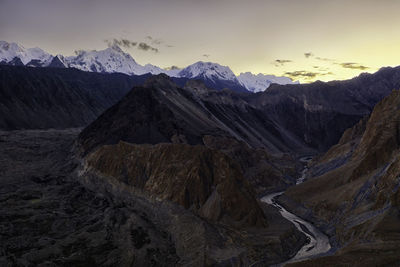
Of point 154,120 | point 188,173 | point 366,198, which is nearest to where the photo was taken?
point 366,198

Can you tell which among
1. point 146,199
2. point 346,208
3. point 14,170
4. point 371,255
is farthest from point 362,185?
point 14,170

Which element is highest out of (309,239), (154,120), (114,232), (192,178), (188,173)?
(154,120)

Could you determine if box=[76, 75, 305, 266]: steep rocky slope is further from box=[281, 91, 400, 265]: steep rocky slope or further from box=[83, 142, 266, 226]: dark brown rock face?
box=[281, 91, 400, 265]: steep rocky slope

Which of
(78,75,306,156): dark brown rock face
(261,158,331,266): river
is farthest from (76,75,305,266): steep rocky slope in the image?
(261,158,331,266): river

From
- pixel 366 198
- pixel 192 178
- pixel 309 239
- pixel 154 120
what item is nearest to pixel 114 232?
pixel 192 178

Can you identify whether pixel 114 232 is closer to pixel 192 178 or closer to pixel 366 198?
pixel 192 178
